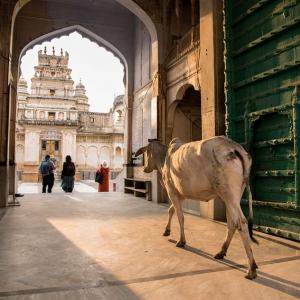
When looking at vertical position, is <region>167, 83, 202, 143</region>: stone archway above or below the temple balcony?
below

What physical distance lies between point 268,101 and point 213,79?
171 cm

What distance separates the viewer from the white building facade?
43.4 m

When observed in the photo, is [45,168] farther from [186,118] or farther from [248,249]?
[248,249]

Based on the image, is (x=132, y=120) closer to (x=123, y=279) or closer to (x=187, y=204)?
(x=187, y=204)

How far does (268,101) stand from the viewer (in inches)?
227

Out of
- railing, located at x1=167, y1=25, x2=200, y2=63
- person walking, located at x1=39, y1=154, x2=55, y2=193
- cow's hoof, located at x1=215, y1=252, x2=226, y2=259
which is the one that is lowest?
cow's hoof, located at x1=215, y1=252, x2=226, y2=259

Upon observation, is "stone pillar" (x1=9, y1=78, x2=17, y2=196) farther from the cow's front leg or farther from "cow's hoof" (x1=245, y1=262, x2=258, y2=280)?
"cow's hoof" (x1=245, y1=262, x2=258, y2=280)

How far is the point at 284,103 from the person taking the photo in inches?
212

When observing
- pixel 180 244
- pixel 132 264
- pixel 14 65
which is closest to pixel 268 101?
pixel 180 244

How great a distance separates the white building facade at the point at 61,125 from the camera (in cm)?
4338

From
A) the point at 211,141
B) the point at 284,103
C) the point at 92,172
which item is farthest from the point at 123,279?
the point at 92,172

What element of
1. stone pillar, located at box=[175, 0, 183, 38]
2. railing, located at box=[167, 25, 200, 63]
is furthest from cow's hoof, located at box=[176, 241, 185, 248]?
stone pillar, located at box=[175, 0, 183, 38]

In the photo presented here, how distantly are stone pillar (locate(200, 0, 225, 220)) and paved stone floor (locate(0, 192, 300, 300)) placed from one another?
874mm

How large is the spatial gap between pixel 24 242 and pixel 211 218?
153 inches
